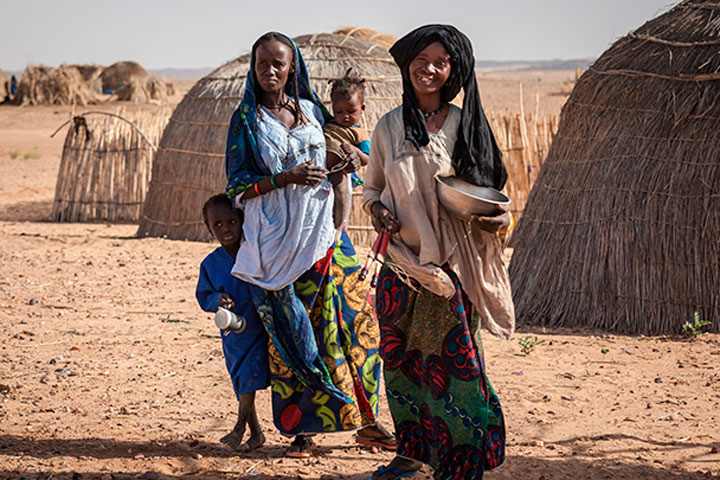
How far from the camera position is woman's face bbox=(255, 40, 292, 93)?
11.2 feet

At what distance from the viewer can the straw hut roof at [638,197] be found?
5930 millimetres

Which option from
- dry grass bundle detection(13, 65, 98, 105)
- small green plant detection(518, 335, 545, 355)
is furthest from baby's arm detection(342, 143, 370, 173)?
dry grass bundle detection(13, 65, 98, 105)

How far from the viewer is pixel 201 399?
4617 millimetres

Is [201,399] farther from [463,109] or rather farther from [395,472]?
[463,109]

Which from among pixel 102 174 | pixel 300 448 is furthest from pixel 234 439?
pixel 102 174

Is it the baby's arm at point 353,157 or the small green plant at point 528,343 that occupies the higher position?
the baby's arm at point 353,157

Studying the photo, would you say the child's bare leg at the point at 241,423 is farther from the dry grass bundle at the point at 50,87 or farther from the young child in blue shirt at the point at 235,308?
the dry grass bundle at the point at 50,87

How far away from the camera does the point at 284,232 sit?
3.47 meters

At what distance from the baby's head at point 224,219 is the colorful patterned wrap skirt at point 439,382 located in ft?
2.35

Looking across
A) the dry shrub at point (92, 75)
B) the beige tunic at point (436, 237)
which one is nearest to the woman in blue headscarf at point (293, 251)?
the beige tunic at point (436, 237)

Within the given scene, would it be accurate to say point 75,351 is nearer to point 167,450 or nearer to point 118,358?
point 118,358

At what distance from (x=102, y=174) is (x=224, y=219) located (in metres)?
9.24

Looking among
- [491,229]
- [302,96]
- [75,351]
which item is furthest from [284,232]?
[75,351]

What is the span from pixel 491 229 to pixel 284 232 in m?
0.94
